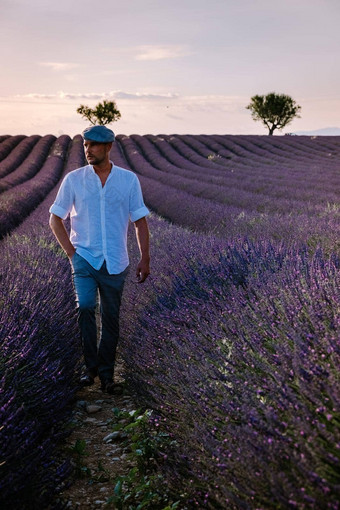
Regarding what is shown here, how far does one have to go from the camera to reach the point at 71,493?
2.16 metres

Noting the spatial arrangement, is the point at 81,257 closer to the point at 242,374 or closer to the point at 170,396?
the point at 170,396

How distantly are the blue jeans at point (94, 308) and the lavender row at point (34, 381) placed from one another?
0.10 metres

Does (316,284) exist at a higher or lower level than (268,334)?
higher

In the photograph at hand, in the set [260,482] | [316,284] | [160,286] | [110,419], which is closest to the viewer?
[260,482]

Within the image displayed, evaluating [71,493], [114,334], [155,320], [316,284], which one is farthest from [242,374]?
[114,334]

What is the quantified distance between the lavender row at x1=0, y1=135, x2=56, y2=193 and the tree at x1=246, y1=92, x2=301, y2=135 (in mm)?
18105

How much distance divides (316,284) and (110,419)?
1401 millimetres

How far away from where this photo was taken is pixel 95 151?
300cm

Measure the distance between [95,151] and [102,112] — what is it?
140 ft

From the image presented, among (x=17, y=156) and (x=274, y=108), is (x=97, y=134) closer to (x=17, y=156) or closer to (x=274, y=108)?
(x=17, y=156)

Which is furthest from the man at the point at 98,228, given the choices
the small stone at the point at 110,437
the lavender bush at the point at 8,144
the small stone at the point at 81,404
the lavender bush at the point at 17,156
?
the lavender bush at the point at 8,144

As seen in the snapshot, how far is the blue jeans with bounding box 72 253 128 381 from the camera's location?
3117 mm

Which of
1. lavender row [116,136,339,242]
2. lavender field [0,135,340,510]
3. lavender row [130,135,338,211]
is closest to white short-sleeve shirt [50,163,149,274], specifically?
lavender field [0,135,340,510]

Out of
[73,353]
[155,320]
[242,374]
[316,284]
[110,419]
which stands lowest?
[110,419]
